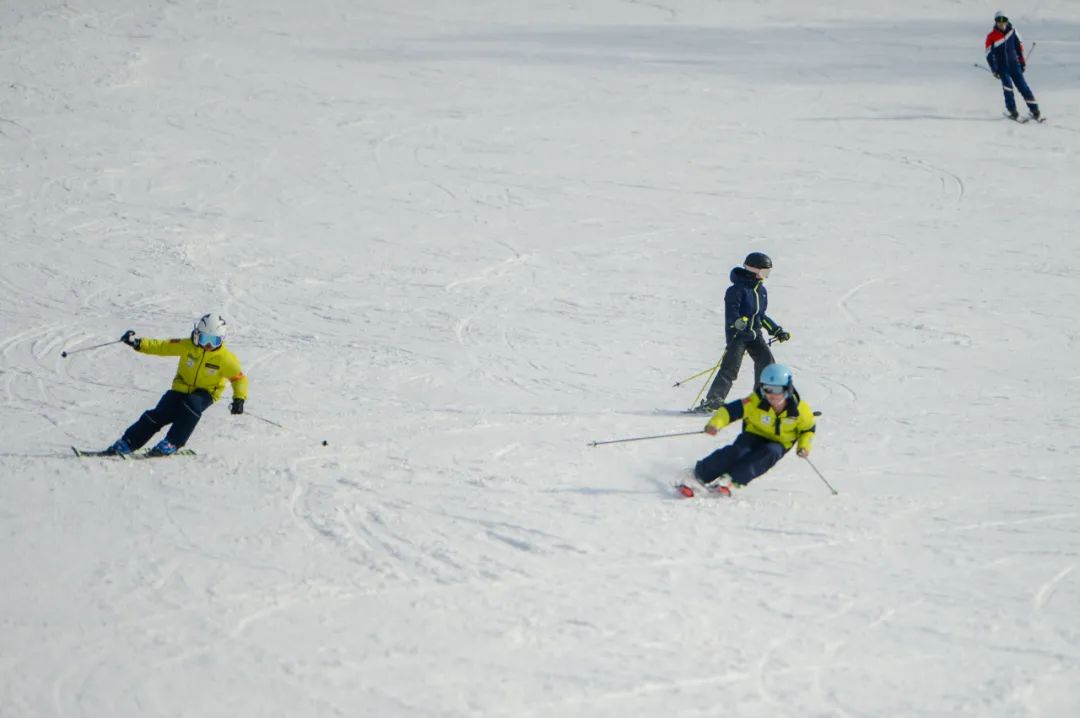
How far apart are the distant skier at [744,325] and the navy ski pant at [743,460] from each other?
1.86m

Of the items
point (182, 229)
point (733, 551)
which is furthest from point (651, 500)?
point (182, 229)

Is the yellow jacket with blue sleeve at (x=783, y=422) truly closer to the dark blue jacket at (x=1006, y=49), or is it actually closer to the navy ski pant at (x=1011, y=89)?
the dark blue jacket at (x=1006, y=49)

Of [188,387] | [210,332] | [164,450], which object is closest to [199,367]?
[188,387]

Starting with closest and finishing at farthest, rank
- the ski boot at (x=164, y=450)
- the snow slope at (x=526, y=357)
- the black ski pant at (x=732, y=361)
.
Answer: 1. the snow slope at (x=526, y=357)
2. the ski boot at (x=164, y=450)
3. the black ski pant at (x=732, y=361)

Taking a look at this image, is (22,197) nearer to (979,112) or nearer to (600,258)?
(600,258)

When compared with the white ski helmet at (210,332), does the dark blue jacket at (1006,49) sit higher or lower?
higher

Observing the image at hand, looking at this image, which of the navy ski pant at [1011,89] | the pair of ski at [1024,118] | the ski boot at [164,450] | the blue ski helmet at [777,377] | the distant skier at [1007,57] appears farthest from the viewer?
the pair of ski at [1024,118]

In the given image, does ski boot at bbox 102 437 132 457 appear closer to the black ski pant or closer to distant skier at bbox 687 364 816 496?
distant skier at bbox 687 364 816 496

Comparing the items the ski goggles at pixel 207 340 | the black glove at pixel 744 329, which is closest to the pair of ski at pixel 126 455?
the ski goggles at pixel 207 340

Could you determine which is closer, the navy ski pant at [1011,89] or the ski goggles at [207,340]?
the ski goggles at [207,340]

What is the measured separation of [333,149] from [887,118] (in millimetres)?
8294

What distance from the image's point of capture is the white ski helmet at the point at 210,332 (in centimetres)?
866

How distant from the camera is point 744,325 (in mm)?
9906

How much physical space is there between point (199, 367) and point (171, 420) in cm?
41
